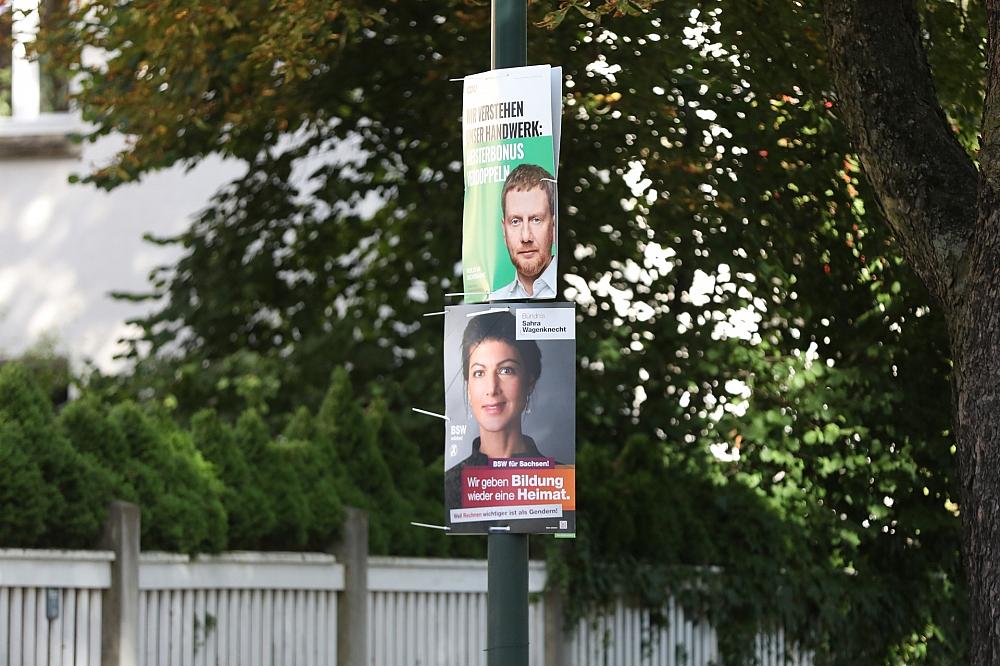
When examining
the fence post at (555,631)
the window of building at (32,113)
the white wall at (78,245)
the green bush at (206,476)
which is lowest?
the fence post at (555,631)

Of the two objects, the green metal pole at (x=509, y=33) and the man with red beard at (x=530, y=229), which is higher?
the green metal pole at (x=509, y=33)

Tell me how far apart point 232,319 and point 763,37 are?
5775mm

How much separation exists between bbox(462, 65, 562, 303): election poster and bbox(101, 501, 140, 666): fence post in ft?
9.20

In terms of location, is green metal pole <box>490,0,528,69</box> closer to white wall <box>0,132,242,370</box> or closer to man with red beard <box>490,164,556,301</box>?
man with red beard <box>490,164,556,301</box>

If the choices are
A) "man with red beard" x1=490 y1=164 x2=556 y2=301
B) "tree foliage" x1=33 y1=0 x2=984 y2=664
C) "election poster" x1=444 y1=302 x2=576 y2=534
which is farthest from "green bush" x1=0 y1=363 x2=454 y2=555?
"man with red beard" x1=490 y1=164 x2=556 y2=301

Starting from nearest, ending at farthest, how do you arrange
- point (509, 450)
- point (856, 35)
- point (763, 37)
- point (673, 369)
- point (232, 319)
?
point (509, 450) → point (856, 35) → point (763, 37) → point (673, 369) → point (232, 319)

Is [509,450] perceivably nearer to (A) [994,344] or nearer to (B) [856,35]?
(A) [994,344]

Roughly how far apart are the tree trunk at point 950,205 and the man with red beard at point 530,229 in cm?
220

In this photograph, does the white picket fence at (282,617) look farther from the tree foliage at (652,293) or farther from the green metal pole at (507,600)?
the green metal pole at (507,600)

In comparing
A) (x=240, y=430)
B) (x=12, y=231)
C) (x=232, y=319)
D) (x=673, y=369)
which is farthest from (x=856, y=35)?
(x=12, y=231)

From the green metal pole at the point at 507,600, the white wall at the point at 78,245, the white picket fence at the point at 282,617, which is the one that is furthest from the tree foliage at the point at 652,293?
the white wall at the point at 78,245

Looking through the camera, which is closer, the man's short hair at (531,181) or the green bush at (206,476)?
the man's short hair at (531,181)

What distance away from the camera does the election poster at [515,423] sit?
623cm

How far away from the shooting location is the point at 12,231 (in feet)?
63.9
